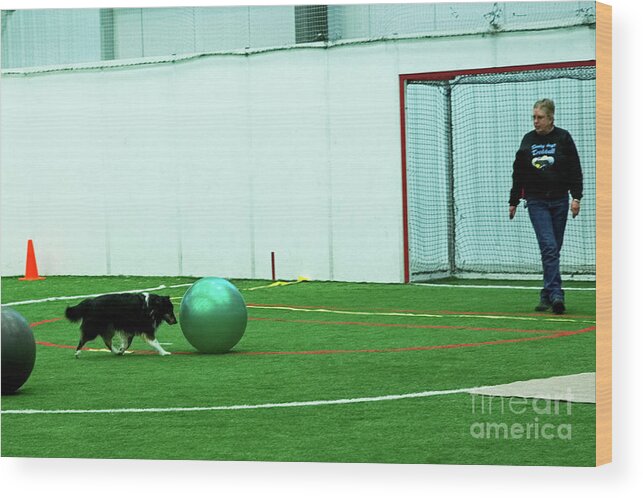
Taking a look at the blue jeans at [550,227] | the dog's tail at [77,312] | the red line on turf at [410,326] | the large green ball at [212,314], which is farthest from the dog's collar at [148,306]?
the blue jeans at [550,227]

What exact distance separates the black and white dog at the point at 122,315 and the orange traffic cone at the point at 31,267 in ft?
8.07

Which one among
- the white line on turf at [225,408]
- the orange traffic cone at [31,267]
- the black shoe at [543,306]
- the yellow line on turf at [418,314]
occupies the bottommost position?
the white line on turf at [225,408]

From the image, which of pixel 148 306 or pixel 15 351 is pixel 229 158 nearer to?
pixel 148 306

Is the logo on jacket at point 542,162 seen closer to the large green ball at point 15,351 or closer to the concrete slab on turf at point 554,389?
the concrete slab on turf at point 554,389

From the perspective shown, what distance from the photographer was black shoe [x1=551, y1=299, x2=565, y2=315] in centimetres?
1006

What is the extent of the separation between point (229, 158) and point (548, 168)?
403 cm

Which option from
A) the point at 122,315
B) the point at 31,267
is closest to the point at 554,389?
the point at 122,315

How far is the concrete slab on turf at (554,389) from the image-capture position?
6895 millimetres

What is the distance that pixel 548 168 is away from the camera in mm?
9336

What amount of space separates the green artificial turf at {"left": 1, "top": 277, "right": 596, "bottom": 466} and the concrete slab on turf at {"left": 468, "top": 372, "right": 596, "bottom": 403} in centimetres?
10

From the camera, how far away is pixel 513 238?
520 inches

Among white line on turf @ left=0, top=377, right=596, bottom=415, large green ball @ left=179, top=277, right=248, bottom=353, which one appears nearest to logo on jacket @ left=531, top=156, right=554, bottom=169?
large green ball @ left=179, top=277, right=248, bottom=353

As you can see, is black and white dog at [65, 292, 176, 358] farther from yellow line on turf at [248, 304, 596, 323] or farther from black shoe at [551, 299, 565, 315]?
black shoe at [551, 299, 565, 315]

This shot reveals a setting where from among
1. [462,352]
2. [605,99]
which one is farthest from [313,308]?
[605,99]
